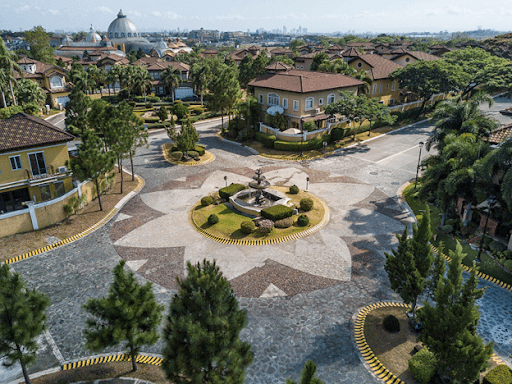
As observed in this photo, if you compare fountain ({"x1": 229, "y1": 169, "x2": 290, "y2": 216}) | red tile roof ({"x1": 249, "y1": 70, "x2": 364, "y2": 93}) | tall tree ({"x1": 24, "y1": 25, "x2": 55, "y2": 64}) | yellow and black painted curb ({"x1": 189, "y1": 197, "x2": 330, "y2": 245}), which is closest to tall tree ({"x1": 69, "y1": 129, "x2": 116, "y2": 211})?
yellow and black painted curb ({"x1": 189, "y1": 197, "x2": 330, "y2": 245})

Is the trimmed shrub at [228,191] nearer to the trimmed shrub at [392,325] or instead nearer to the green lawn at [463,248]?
the green lawn at [463,248]

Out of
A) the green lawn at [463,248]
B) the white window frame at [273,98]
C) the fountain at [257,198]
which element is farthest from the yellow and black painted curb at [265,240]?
the white window frame at [273,98]

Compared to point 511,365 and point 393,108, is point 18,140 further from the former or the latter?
point 393,108

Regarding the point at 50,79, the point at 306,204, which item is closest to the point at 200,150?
the point at 306,204

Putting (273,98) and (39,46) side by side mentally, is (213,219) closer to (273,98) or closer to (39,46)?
(273,98)

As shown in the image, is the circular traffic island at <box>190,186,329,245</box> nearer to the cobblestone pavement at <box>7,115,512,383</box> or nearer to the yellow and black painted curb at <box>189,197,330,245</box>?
the yellow and black painted curb at <box>189,197,330,245</box>

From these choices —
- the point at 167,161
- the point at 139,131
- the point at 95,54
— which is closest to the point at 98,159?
the point at 139,131

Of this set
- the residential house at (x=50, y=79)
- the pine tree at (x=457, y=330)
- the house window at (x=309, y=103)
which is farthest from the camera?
the residential house at (x=50, y=79)
